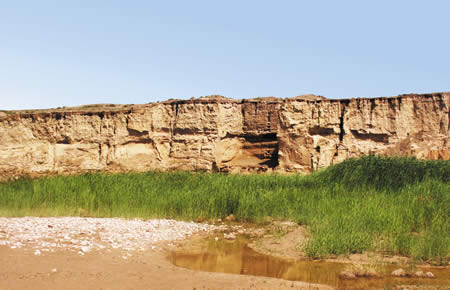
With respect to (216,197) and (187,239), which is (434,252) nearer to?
(187,239)

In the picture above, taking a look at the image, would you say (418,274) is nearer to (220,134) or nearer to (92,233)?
(92,233)

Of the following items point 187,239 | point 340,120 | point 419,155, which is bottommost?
point 187,239

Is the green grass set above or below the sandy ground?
above

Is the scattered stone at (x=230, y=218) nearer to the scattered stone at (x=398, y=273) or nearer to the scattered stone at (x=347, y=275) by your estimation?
the scattered stone at (x=347, y=275)

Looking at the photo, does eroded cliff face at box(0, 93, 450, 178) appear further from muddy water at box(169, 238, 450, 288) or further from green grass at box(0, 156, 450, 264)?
muddy water at box(169, 238, 450, 288)

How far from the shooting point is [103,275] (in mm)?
6266

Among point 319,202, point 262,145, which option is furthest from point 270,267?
point 262,145

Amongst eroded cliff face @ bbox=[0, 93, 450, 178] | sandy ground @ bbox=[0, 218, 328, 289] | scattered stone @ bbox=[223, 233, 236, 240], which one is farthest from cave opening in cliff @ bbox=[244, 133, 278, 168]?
sandy ground @ bbox=[0, 218, 328, 289]

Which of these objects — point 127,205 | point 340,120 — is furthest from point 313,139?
point 127,205

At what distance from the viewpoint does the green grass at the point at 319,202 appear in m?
8.45

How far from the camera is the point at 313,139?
25.5 m

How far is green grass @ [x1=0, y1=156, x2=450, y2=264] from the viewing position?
332 inches

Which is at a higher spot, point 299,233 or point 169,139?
point 169,139

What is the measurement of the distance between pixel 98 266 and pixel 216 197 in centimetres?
624
